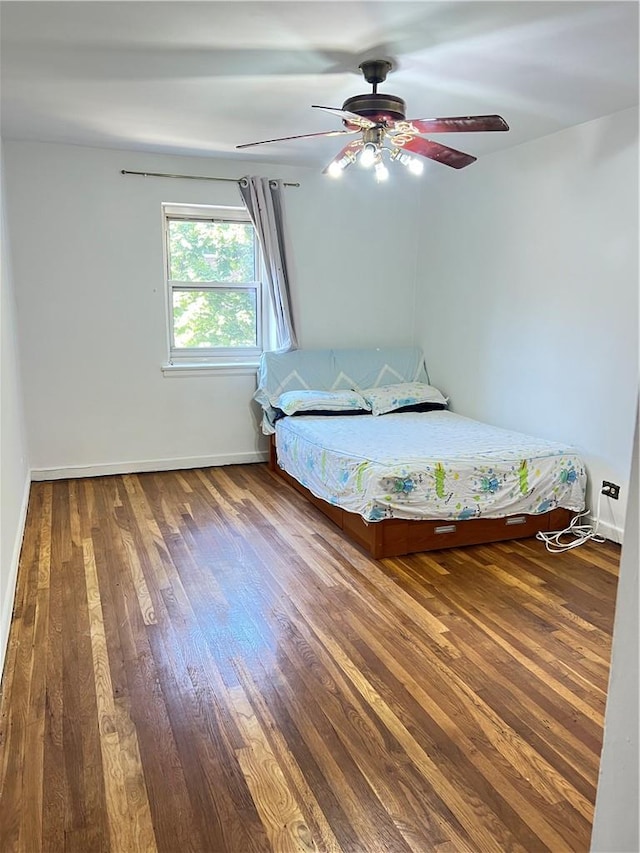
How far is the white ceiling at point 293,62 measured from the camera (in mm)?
2094

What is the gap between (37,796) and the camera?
163 cm

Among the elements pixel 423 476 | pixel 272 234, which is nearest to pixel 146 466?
pixel 272 234

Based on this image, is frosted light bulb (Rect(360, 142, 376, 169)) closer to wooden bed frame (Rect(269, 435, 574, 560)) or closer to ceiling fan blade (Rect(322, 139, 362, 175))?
ceiling fan blade (Rect(322, 139, 362, 175))

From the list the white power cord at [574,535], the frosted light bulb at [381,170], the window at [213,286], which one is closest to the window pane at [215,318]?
the window at [213,286]

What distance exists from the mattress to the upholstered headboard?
87cm

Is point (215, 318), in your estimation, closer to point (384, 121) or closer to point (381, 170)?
point (381, 170)

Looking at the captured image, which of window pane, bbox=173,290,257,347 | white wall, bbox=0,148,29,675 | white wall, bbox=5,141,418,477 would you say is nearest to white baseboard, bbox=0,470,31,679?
white wall, bbox=0,148,29,675

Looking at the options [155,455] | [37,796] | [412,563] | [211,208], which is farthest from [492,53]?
[155,455]

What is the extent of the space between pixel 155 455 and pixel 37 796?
3271mm

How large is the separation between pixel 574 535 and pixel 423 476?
3.59 ft

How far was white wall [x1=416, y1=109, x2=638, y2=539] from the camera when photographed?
3287 mm

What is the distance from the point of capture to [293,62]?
2545 mm

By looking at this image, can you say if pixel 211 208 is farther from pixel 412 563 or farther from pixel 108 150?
pixel 412 563

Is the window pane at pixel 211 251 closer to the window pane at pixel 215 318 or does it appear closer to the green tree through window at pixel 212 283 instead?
the green tree through window at pixel 212 283
